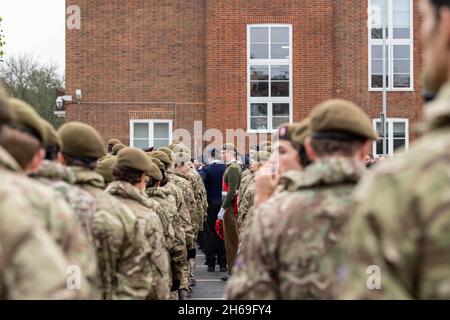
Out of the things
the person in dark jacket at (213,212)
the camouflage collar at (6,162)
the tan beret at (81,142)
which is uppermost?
the tan beret at (81,142)

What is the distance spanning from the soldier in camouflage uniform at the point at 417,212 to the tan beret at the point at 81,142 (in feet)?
11.2

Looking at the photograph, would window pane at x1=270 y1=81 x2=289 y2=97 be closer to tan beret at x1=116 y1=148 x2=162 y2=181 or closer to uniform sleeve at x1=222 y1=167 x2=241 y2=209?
uniform sleeve at x1=222 y1=167 x2=241 y2=209

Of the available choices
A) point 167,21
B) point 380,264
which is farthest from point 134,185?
point 167,21

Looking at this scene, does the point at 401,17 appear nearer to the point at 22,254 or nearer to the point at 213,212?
the point at 213,212

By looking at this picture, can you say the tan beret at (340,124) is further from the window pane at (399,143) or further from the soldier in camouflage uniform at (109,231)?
the window pane at (399,143)

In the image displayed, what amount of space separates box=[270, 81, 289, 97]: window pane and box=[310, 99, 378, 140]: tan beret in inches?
1254

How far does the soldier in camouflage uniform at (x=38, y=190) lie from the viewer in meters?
2.97

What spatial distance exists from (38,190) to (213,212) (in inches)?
572

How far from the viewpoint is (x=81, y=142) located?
568 cm

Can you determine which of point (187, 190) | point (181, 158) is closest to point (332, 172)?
point (187, 190)

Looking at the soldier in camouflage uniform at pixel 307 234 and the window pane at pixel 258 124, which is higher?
the window pane at pixel 258 124

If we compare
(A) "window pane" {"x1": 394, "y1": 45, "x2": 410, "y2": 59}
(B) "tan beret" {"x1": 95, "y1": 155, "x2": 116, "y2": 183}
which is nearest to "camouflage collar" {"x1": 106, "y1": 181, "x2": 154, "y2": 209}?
A: (B) "tan beret" {"x1": 95, "y1": 155, "x2": 116, "y2": 183}

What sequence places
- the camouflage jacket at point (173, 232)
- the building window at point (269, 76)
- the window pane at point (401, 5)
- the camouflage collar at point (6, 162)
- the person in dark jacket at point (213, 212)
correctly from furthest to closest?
1. the window pane at point (401, 5)
2. the building window at point (269, 76)
3. the person in dark jacket at point (213, 212)
4. the camouflage jacket at point (173, 232)
5. the camouflage collar at point (6, 162)

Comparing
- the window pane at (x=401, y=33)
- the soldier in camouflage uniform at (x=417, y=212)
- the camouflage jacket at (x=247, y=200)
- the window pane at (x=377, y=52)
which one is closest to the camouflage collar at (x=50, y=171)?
the soldier in camouflage uniform at (x=417, y=212)
